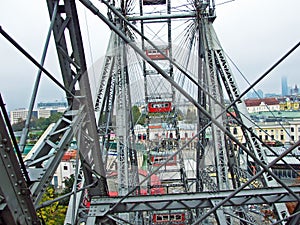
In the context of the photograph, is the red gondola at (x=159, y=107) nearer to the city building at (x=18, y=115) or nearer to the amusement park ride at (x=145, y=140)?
the amusement park ride at (x=145, y=140)

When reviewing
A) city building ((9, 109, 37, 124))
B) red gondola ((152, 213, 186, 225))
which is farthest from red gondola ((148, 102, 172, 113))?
city building ((9, 109, 37, 124))

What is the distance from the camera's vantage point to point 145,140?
6.68m

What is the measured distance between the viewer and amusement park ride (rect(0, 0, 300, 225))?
1.40 metres

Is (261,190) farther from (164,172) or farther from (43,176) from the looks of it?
(164,172)

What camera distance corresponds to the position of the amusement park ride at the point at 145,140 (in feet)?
4.58

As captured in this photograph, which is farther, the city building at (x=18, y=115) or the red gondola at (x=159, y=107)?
the red gondola at (x=159, y=107)

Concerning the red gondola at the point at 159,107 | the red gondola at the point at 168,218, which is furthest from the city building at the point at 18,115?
the red gondola at the point at 159,107

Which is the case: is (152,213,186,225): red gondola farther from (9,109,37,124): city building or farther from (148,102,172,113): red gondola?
(9,109,37,124): city building

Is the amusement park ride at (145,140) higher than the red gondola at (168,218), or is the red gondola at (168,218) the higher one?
the amusement park ride at (145,140)

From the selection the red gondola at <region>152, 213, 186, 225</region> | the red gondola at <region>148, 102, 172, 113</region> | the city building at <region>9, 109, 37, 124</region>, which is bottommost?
the red gondola at <region>152, 213, 186, 225</region>

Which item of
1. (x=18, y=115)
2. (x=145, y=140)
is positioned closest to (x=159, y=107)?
(x=145, y=140)

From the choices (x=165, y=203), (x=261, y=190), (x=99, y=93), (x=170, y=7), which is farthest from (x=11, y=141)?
(x=170, y=7)

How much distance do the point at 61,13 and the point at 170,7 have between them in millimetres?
4317

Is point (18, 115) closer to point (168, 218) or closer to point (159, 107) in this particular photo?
point (168, 218)
